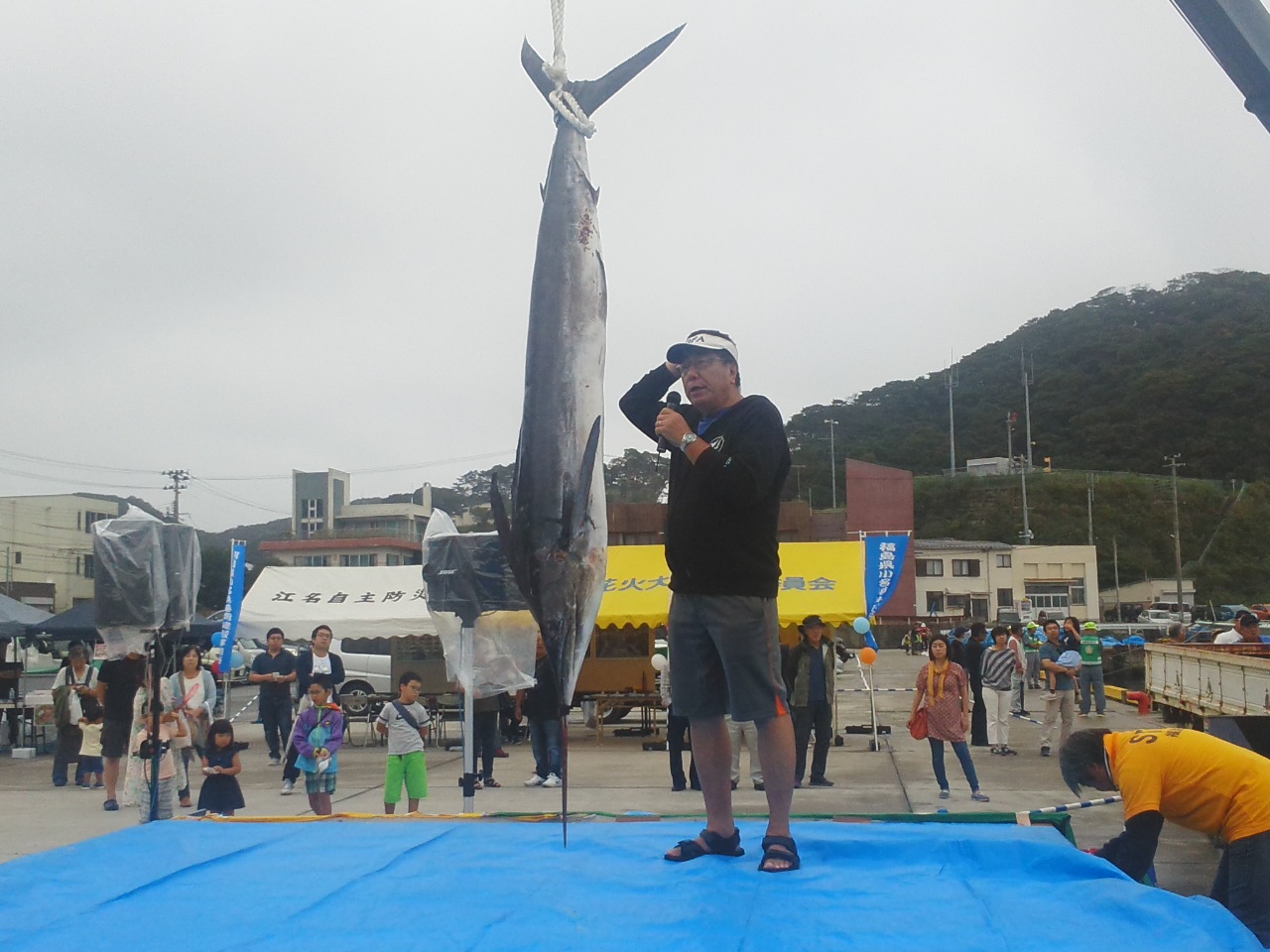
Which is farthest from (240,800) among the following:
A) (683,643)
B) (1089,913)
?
(1089,913)

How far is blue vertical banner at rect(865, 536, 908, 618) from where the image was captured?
47.2ft

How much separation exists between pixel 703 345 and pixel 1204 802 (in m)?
2.95

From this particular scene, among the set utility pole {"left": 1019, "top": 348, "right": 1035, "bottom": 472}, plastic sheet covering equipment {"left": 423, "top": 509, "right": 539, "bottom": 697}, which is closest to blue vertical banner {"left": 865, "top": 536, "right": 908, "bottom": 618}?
plastic sheet covering equipment {"left": 423, "top": 509, "right": 539, "bottom": 697}

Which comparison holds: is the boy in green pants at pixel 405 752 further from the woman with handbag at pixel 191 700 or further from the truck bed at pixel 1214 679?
the truck bed at pixel 1214 679

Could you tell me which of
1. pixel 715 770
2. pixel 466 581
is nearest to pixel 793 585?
pixel 466 581

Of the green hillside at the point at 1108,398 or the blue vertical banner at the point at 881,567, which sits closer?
the blue vertical banner at the point at 881,567

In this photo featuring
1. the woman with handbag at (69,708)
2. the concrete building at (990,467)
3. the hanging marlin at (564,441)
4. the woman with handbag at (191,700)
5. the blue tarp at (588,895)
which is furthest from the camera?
the concrete building at (990,467)

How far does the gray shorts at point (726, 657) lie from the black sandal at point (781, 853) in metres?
0.40

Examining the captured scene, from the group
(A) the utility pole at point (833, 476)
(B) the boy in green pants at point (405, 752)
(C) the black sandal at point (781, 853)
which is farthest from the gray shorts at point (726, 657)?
(A) the utility pole at point (833, 476)

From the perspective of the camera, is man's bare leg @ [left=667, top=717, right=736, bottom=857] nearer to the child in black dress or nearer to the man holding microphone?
the man holding microphone

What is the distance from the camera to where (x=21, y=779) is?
509 inches

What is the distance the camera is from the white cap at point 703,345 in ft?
11.5

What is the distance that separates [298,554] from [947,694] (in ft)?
185

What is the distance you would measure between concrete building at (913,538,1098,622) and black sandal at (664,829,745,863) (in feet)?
222
